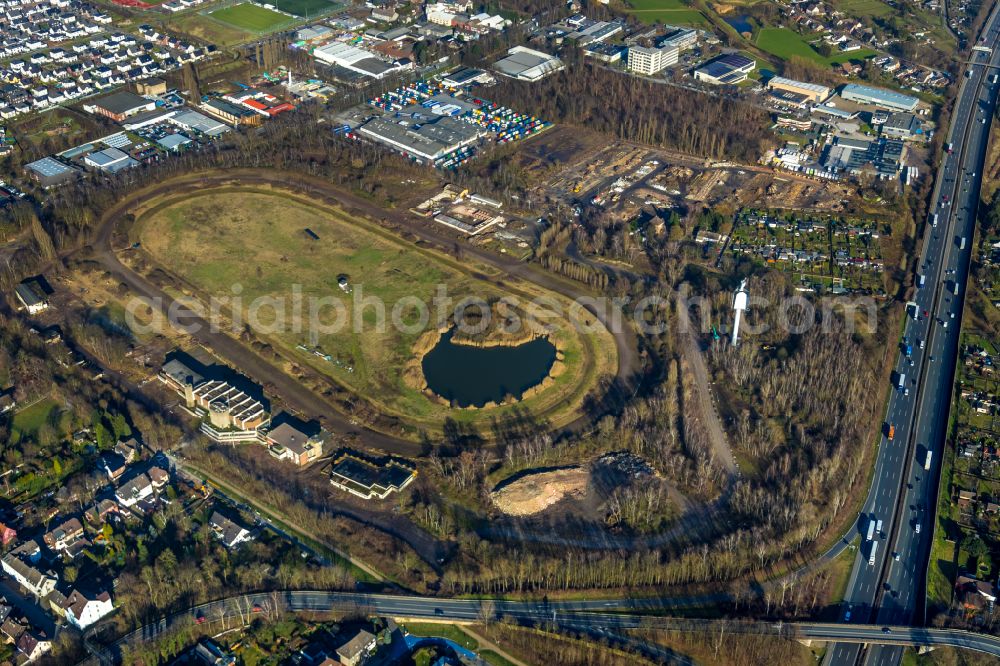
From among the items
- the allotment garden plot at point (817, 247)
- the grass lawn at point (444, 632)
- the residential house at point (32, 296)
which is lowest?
the grass lawn at point (444, 632)

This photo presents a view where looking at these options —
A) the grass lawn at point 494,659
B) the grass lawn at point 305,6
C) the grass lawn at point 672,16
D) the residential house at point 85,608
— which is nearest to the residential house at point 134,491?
the residential house at point 85,608

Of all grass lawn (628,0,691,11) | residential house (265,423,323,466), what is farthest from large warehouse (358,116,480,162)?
grass lawn (628,0,691,11)

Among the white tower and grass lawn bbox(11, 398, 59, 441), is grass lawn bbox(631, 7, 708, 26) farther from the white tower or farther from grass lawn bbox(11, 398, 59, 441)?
grass lawn bbox(11, 398, 59, 441)

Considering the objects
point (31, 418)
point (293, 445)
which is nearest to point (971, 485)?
point (293, 445)

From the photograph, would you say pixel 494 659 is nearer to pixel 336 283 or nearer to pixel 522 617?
pixel 522 617

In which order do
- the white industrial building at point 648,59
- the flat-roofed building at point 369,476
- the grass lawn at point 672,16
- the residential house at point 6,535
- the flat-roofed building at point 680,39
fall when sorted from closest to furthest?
the residential house at point 6,535, the flat-roofed building at point 369,476, the white industrial building at point 648,59, the flat-roofed building at point 680,39, the grass lawn at point 672,16

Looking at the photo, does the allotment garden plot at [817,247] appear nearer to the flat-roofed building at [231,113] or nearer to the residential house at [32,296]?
the flat-roofed building at [231,113]
